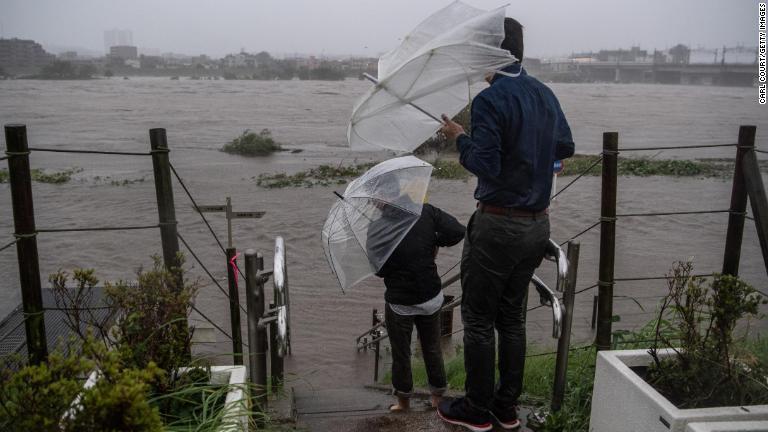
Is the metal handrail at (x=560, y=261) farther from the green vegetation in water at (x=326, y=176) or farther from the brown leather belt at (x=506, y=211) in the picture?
the green vegetation in water at (x=326, y=176)

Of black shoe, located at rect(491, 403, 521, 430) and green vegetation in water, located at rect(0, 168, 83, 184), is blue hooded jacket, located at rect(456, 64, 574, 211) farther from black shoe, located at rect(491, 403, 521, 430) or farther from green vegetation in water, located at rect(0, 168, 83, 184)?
green vegetation in water, located at rect(0, 168, 83, 184)

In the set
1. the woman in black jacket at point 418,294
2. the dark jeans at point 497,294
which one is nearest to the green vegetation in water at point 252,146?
the woman in black jacket at point 418,294

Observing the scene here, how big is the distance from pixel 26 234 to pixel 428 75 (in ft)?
6.99

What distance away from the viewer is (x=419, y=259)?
3652 millimetres

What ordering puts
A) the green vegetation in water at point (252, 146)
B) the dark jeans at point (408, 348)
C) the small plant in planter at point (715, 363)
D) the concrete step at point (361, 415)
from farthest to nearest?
the green vegetation in water at point (252, 146), the dark jeans at point (408, 348), the concrete step at point (361, 415), the small plant in planter at point (715, 363)

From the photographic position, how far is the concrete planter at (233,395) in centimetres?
245

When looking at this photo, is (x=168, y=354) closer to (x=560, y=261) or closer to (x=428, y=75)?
(x=428, y=75)

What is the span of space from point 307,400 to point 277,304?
4.12 ft

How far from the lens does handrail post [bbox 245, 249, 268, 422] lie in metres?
3.18

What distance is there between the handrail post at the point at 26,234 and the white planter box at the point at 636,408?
2.68 m

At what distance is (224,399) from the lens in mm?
2768

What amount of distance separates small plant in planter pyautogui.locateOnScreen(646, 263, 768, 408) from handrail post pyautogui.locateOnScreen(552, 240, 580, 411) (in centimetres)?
52

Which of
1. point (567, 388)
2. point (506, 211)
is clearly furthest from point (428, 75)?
point (567, 388)

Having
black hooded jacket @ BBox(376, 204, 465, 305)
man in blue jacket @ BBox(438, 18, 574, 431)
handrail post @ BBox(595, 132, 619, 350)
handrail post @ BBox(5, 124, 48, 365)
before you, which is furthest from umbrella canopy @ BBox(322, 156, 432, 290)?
handrail post @ BBox(5, 124, 48, 365)
